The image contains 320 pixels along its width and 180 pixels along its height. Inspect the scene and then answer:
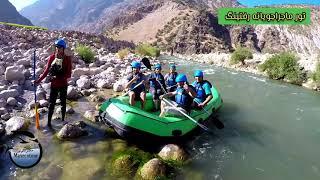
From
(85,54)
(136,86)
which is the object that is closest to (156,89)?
(136,86)

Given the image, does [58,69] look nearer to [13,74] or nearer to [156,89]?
[156,89]

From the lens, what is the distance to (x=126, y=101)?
9.48m

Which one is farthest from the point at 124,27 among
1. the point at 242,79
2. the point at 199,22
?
the point at 242,79

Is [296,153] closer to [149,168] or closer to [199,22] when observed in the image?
[149,168]

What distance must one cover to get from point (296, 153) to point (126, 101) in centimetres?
454

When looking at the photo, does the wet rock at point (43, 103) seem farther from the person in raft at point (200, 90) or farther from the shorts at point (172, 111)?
the person in raft at point (200, 90)

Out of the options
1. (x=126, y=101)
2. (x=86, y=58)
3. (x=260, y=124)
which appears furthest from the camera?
(x=86, y=58)

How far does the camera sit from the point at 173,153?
7688 millimetres

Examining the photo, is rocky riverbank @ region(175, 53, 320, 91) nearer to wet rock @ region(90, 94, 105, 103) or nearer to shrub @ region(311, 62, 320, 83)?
shrub @ region(311, 62, 320, 83)

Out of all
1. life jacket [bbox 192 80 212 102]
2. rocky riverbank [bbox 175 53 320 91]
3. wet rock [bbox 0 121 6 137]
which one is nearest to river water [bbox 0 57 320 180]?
wet rock [bbox 0 121 6 137]

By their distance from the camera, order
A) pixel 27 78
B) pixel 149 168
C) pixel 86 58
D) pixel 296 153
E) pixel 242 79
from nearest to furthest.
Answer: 1. pixel 149 168
2. pixel 296 153
3. pixel 27 78
4. pixel 86 58
5. pixel 242 79

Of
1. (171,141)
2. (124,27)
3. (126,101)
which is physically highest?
(126,101)

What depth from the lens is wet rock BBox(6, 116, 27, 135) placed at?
8.20 metres

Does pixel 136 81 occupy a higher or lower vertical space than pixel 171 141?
higher
